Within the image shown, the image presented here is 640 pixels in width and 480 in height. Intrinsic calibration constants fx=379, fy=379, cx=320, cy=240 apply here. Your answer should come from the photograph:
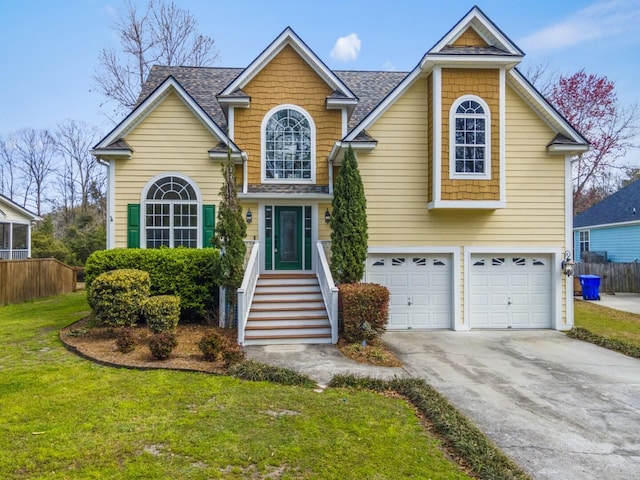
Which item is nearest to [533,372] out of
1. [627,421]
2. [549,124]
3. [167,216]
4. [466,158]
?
[627,421]

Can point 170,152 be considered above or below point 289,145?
below

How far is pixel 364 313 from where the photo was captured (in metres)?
8.47

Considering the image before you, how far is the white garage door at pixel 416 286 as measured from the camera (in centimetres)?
1094

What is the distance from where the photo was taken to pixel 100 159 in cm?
1123

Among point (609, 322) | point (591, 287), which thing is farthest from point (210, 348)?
point (591, 287)

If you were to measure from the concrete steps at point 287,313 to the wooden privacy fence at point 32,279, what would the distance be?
34.1 ft

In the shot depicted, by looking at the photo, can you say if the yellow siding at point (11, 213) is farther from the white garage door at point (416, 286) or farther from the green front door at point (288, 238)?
the white garage door at point (416, 286)

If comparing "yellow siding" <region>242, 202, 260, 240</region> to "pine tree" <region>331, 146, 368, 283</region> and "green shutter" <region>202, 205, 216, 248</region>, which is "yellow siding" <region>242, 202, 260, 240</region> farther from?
"pine tree" <region>331, 146, 368, 283</region>

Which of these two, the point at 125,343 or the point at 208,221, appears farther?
the point at 208,221

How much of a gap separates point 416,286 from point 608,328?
18.7 ft

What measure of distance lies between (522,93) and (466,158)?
2.70m

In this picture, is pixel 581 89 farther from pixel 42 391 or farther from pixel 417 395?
pixel 42 391

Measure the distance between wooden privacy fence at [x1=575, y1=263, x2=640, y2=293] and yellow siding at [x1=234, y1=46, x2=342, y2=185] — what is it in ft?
50.1

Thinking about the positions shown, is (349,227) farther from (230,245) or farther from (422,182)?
(230,245)
